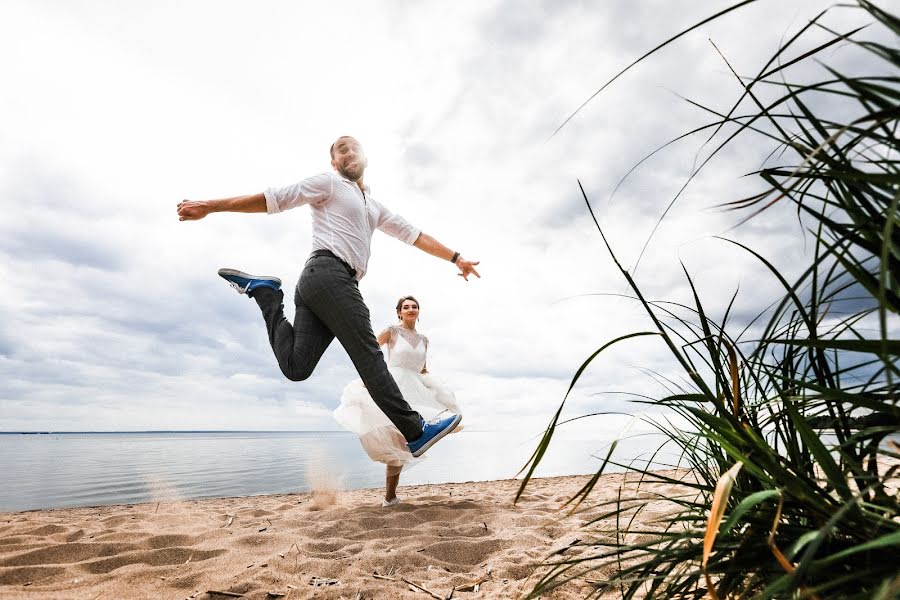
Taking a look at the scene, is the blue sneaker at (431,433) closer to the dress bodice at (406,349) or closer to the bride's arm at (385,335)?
the dress bodice at (406,349)

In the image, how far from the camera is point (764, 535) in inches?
29.0

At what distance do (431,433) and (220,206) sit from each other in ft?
6.24

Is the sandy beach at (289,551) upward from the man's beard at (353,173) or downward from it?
downward

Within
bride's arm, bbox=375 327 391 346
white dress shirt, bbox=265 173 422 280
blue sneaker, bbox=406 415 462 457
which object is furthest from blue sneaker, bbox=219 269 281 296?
blue sneaker, bbox=406 415 462 457

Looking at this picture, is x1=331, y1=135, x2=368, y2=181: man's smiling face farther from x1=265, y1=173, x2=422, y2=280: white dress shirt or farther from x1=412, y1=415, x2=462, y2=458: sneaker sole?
x1=412, y1=415, x2=462, y2=458: sneaker sole

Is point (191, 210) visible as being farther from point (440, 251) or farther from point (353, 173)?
point (440, 251)

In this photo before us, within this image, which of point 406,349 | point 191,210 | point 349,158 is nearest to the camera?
point 191,210

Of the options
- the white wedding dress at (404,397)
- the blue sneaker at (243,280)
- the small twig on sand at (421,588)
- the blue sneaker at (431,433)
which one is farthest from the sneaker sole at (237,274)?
the small twig on sand at (421,588)

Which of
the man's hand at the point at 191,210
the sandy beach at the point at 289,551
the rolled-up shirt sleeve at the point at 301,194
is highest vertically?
the rolled-up shirt sleeve at the point at 301,194

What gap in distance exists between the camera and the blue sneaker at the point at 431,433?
119 inches

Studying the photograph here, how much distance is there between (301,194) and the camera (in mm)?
2994

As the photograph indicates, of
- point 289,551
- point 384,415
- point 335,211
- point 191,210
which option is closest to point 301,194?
point 335,211

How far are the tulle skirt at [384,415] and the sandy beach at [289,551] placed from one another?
39 centimetres

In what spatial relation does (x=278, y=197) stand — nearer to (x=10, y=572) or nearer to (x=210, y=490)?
(x=10, y=572)
